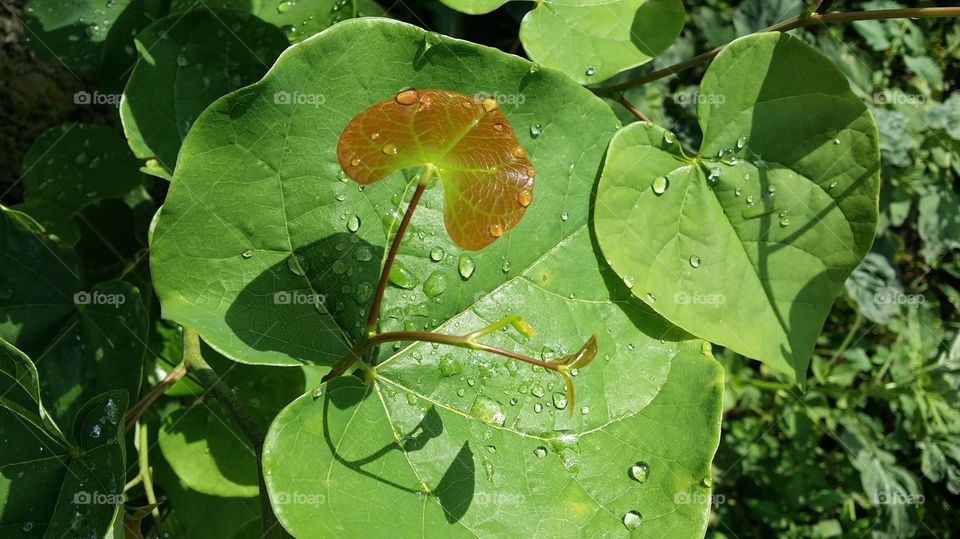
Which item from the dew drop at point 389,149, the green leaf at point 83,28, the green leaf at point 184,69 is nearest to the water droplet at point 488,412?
the dew drop at point 389,149

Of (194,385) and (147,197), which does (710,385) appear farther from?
(147,197)

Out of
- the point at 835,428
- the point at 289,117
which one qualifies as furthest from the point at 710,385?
the point at 835,428

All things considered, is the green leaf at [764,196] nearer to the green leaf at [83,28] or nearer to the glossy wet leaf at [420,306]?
the glossy wet leaf at [420,306]

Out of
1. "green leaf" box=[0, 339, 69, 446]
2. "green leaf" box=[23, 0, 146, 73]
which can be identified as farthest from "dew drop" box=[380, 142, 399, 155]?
"green leaf" box=[23, 0, 146, 73]

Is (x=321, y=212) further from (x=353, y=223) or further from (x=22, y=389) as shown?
(x=22, y=389)

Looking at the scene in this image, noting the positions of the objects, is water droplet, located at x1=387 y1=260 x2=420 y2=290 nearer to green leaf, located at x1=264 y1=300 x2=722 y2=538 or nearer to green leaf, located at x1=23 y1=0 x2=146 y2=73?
green leaf, located at x1=264 y1=300 x2=722 y2=538
